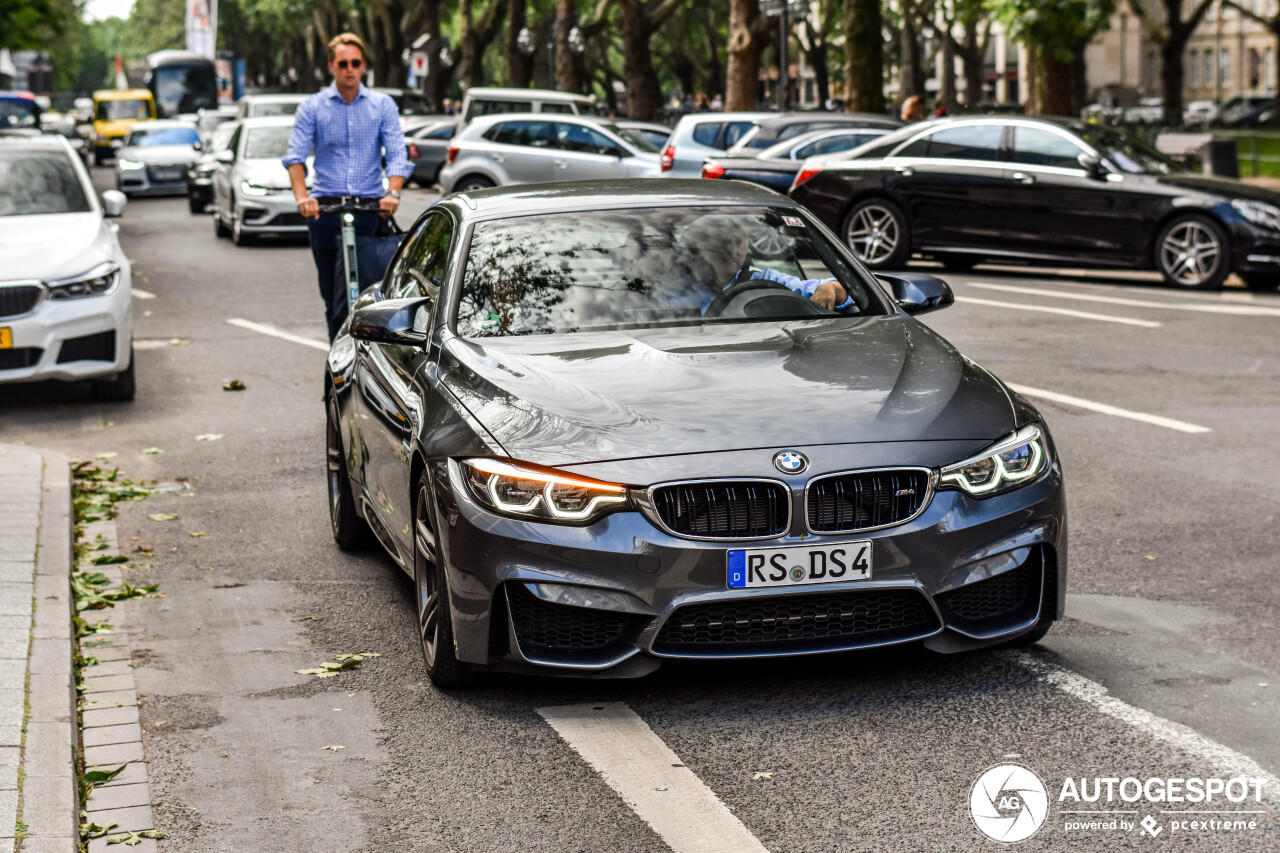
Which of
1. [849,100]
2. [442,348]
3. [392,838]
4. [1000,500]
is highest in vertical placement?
[849,100]

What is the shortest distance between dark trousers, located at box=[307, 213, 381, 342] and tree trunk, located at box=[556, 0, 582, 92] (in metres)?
39.9

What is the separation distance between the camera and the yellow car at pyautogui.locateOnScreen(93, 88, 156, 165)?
55522 mm

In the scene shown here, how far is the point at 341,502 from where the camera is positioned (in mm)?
7074

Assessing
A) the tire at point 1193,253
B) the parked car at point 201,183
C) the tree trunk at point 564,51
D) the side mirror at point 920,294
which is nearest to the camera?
the side mirror at point 920,294

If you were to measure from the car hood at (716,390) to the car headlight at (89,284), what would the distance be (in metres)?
5.43

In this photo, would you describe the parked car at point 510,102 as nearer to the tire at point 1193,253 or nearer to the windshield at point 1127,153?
the windshield at point 1127,153

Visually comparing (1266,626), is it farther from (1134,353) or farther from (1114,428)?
(1134,353)

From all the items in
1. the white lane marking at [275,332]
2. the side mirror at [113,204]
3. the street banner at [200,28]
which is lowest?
the white lane marking at [275,332]

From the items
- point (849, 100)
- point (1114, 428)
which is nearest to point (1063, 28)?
point (849, 100)

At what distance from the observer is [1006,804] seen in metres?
4.23

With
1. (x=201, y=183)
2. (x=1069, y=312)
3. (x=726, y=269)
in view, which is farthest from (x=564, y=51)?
(x=726, y=269)

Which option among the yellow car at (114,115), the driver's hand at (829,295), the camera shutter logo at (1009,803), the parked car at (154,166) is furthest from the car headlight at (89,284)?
the yellow car at (114,115)

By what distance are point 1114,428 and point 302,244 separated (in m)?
15.7

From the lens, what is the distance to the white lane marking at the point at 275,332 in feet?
44.6
